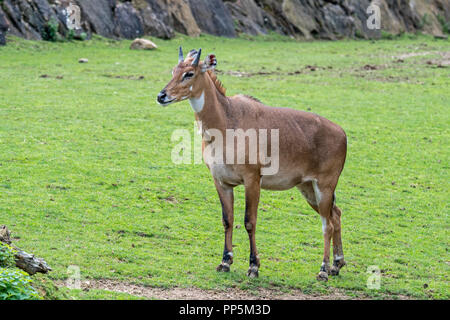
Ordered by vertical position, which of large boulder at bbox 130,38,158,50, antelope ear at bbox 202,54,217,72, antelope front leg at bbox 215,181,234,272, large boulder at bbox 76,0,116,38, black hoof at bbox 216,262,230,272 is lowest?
black hoof at bbox 216,262,230,272

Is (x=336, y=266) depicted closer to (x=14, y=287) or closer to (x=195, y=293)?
(x=195, y=293)

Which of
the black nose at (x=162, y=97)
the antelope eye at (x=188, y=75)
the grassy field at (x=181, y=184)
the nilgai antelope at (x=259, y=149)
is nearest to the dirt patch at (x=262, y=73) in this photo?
the grassy field at (x=181, y=184)

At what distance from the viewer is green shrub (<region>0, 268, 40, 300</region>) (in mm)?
5994

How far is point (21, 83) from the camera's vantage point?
66.8 ft

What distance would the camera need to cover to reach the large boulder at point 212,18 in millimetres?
35031

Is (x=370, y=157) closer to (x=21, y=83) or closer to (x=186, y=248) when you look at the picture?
(x=186, y=248)

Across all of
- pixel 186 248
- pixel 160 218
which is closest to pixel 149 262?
pixel 186 248

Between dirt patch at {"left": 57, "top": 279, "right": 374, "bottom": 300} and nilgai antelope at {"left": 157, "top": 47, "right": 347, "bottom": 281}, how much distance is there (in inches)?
20.8

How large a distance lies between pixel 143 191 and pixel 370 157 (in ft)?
19.3

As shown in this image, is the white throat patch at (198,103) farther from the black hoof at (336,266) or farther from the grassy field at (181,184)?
the black hoof at (336,266)

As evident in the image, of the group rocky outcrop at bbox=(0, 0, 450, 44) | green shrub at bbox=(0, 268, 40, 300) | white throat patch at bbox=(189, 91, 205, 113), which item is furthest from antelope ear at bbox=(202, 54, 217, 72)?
rocky outcrop at bbox=(0, 0, 450, 44)

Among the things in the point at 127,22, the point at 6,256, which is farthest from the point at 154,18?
the point at 6,256

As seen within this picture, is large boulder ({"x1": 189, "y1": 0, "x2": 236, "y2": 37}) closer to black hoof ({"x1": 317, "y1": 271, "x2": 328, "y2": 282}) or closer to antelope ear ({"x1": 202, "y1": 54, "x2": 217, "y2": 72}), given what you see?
antelope ear ({"x1": 202, "y1": 54, "x2": 217, "y2": 72})

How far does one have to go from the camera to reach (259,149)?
9016mm
